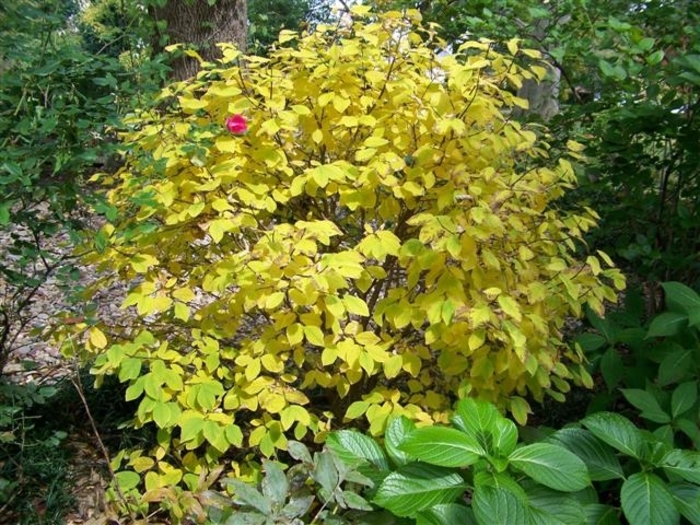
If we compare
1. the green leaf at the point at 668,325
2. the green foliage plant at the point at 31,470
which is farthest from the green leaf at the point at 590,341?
the green foliage plant at the point at 31,470

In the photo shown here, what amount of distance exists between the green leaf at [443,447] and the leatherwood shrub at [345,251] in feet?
0.97

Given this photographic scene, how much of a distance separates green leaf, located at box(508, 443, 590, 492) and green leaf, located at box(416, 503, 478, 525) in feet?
0.56

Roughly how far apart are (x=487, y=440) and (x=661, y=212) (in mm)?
1607

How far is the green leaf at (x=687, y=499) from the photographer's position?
1473 millimetres

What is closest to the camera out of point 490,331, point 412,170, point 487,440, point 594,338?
point 487,440

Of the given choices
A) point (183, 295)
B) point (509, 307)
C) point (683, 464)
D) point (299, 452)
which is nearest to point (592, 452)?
point (683, 464)

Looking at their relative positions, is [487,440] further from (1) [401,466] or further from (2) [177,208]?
(2) [177,208]

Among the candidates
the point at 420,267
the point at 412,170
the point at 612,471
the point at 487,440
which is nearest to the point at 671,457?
the point at 612,471

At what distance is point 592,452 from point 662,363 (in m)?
0.52

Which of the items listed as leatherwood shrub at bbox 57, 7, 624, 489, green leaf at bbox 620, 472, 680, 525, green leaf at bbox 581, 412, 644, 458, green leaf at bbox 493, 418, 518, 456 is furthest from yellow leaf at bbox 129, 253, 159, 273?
green leaf at bbox 620, 472, 680, 525

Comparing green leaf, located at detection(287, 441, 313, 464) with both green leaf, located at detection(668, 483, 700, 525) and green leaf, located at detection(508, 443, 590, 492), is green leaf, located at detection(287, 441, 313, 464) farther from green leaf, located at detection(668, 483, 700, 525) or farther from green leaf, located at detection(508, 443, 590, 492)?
green leaf, located at detection(668, 483, 700, 525)

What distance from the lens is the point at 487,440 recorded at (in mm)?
1569

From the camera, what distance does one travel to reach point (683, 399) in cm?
192

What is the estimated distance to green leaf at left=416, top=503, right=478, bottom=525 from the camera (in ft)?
4.71
